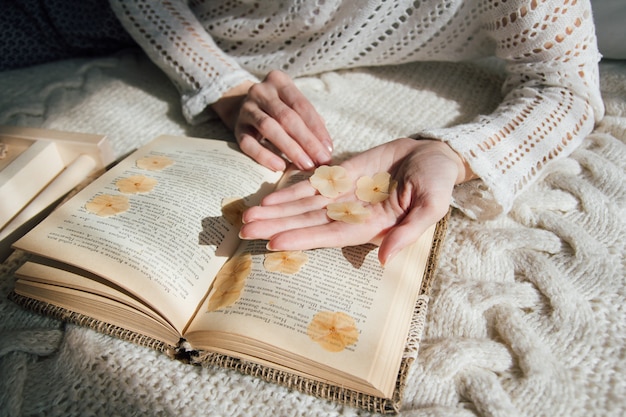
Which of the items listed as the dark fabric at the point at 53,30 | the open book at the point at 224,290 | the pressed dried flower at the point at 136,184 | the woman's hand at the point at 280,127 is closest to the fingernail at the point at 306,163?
the woman's hand at the point at 280,127

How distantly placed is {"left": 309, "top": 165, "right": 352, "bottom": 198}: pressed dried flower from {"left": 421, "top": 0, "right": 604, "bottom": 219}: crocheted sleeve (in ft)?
0.52

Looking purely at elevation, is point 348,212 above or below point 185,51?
below

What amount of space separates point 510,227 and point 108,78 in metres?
0.93

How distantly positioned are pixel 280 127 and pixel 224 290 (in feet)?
1.04

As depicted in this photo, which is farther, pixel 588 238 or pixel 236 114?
pixel 236 114

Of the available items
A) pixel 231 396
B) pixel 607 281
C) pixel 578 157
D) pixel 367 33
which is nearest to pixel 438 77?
pixel 367 33

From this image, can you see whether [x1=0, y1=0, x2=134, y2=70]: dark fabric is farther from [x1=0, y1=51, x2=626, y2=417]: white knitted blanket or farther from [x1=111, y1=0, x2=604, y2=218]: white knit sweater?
[x1=0, y1=51, x2=626, y2=417]: white knitted blanket

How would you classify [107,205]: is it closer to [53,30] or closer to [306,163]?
[306,163]

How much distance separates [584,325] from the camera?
615 mm

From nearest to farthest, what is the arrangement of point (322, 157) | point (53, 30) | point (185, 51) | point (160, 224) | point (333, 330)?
point (333, 330), point (160, 224), point (322, 157), point (185, 51), point (53, 30)

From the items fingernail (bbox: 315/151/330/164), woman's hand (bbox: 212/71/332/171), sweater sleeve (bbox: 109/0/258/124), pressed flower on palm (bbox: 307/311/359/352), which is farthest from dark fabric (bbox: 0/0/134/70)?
pressed flower on palm (bbox: 307/311/359/352)

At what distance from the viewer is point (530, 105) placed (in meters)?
0.87

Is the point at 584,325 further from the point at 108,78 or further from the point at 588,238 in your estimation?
the point at 108,78

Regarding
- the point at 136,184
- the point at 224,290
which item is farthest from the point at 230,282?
the point at 136,184
